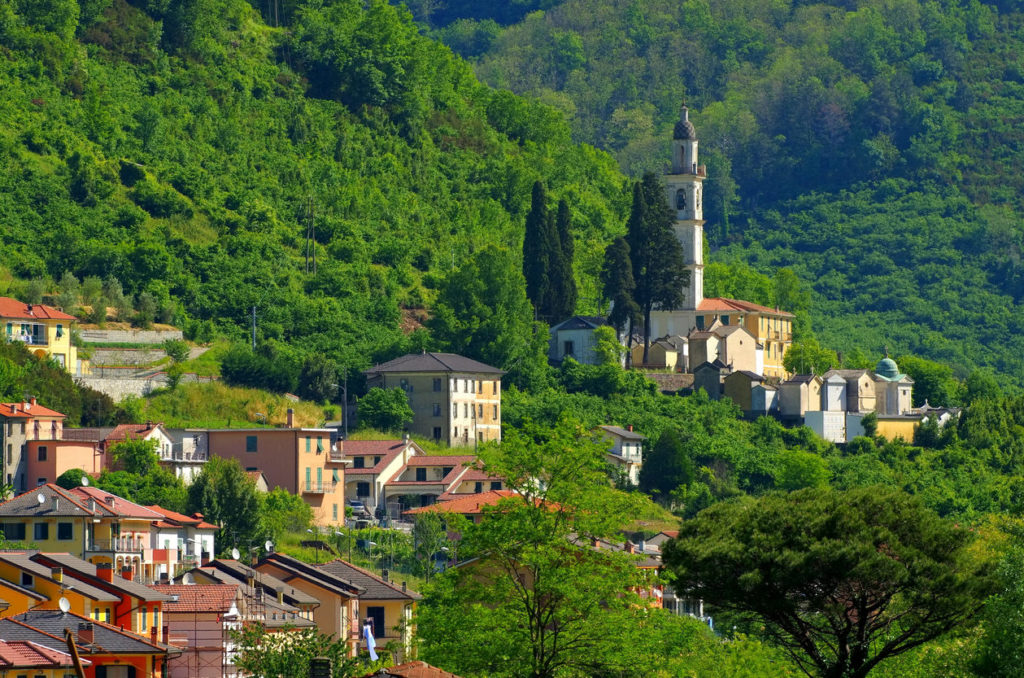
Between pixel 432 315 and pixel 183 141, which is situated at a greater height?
A: pixel 183 141

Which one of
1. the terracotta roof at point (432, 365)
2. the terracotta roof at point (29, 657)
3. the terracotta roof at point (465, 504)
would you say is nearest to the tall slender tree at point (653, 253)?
the terracotta roof at point (432, 365)

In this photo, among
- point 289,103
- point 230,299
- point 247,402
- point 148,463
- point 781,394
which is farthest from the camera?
point 289,103

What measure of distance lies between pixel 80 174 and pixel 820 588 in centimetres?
8754

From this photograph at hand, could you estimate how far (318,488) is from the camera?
12181 cm

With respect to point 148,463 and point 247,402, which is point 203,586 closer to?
point 148,463

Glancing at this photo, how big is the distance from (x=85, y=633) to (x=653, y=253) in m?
81.9

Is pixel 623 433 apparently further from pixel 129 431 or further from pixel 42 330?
pixel 42 330

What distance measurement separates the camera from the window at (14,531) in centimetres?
9362

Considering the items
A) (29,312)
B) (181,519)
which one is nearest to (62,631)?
(181,519)

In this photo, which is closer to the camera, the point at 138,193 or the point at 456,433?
the point at 456,433

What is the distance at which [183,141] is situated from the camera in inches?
6088

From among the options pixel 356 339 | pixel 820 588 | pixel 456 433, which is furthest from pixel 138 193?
pixel 820 588

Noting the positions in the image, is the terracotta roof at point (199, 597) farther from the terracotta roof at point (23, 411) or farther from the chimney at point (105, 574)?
the terracotta roof at point (23, 411)

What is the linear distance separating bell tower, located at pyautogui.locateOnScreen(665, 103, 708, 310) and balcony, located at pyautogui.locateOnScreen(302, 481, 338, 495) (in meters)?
35.6
